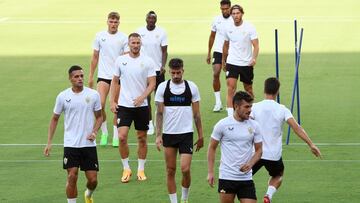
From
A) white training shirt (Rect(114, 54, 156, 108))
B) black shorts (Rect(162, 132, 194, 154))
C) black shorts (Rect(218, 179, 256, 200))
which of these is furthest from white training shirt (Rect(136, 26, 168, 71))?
black shorts (Rect(218, 179, 256, 200))

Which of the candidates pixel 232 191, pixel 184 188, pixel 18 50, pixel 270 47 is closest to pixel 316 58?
pixel 270 47

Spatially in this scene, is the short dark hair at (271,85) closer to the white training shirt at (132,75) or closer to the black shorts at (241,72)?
the white training shirt at (132,75)

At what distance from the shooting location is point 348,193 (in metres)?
16.9

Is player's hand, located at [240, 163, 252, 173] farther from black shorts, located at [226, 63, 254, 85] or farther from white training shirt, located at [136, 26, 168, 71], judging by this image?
black shorts, located at [226, 63, 254, 85]

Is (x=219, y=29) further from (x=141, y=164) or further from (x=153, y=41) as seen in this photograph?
(x=141, y=164)

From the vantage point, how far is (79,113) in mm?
15547

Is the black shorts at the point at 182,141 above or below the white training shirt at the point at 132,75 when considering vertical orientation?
below

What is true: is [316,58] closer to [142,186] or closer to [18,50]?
[18,50]

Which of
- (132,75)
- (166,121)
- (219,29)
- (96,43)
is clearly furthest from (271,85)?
(219,29)

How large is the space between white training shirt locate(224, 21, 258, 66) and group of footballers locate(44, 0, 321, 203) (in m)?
0.04

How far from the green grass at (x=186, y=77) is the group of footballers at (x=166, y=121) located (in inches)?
45.0

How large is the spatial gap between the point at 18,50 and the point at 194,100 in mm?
17591

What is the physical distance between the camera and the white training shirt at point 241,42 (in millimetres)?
21625

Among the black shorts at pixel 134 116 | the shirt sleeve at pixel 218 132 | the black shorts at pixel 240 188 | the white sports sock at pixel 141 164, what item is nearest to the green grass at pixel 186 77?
the white sports sock at pixel 141 164
